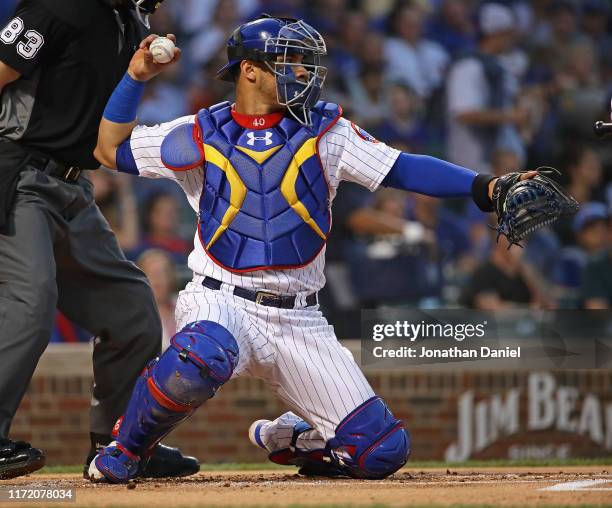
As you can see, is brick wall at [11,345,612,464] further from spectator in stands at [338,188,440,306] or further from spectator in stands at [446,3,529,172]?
spectator in stands at [446,3,529,172]

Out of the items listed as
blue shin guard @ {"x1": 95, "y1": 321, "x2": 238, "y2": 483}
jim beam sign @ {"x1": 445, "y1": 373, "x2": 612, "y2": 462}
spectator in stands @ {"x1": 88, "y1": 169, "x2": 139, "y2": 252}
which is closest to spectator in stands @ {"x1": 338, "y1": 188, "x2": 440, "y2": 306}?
jim beam sign @ {"x1": 445, "y1": 373, "x2": 612, "y2": 462}

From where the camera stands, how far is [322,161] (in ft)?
15.5

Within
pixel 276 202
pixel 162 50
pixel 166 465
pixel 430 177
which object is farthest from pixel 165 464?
pixel 162 50

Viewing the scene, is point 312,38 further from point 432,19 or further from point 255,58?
point 432,19

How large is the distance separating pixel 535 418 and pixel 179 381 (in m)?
4.12

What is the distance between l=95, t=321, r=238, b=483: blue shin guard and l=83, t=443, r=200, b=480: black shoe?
0.38 m

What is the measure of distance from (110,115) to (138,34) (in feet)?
2.10

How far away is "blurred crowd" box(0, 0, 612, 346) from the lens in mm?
8781

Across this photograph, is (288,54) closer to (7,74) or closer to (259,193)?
(259,193)

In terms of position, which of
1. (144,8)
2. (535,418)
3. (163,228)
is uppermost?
(144,8)

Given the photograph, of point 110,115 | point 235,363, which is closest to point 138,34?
point 110,115

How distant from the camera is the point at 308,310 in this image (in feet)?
15.8

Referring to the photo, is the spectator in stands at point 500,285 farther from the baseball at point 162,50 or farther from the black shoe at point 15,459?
the black shoe at point 15,459

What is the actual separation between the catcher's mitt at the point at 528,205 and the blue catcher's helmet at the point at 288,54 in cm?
85
